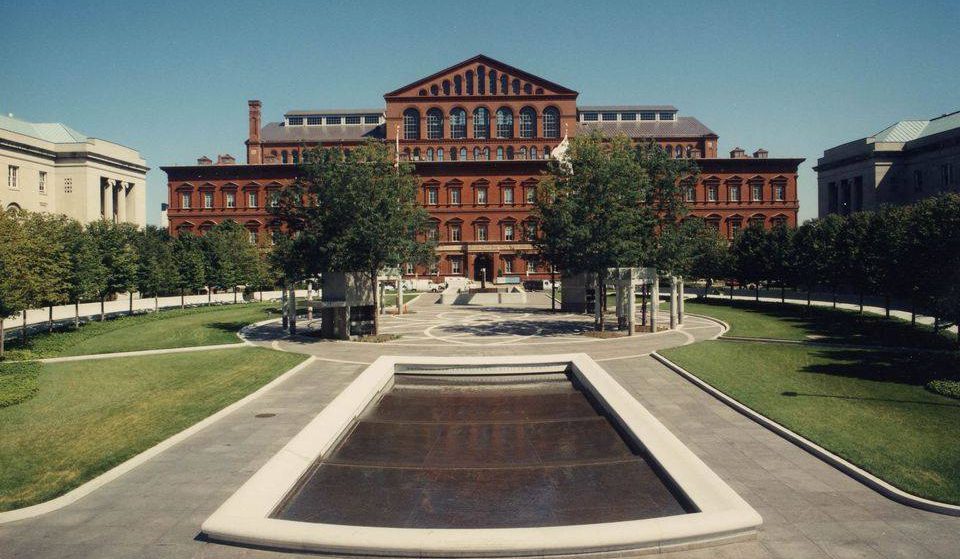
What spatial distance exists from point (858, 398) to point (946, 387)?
9.86 feet

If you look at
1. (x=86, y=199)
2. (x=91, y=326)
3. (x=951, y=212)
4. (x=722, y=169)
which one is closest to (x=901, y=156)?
(x=722, y=169)

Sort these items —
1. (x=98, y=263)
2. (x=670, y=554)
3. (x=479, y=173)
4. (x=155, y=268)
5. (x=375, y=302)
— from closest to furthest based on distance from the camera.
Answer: (x=670, y=554)
(x=375, y=302)
(x=98, y=263)
(x=155, y=268)
(x=479, y=173)

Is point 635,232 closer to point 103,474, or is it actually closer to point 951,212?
point 951,212

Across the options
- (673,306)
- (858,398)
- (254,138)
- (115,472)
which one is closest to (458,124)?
(254,138)

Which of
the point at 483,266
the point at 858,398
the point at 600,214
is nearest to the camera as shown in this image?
the point at 858,398

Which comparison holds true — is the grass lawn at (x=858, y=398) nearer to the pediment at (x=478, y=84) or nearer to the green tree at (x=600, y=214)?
the green tree at (x=600, y=214)

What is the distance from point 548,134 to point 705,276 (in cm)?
3567

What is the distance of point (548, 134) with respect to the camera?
80625mm

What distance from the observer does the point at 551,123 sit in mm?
80500

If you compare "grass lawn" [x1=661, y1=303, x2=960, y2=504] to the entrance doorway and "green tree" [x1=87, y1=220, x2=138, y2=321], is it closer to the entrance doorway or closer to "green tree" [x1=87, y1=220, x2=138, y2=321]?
"green tree" [x1=87, y1=220, x2=138, y2=321]

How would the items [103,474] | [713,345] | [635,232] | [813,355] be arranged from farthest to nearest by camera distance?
[635,232]
[713,345]
[813,355]
[103,474]

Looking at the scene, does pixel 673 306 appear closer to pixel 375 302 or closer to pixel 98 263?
pixel 375 302

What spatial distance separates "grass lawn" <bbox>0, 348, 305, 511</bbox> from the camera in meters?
12.3

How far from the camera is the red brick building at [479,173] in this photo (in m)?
78.8
